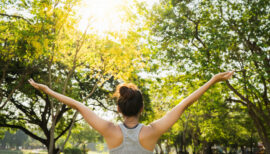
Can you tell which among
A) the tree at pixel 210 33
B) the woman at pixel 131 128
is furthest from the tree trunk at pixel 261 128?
the woman at pixel 131 128

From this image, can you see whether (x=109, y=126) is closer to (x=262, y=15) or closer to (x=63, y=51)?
(x=63, y=51)

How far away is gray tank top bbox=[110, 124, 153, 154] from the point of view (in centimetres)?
178

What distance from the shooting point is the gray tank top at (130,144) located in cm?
178

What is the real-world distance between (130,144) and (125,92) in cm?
43

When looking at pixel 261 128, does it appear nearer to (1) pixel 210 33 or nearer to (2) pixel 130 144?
(1) pixel 210 33

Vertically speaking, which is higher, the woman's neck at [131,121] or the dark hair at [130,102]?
the dark hair at [130,102]

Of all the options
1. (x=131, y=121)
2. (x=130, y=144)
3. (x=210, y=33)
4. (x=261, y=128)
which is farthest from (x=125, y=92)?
(x=261, y=128)

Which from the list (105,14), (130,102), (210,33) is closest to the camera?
(130,102)

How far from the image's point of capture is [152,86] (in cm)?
1391

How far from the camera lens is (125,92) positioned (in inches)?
76.4

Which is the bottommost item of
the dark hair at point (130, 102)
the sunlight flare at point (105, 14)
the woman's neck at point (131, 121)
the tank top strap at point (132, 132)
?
the tank top strap at point (132, 132)

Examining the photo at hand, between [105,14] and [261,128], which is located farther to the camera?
[261,128]

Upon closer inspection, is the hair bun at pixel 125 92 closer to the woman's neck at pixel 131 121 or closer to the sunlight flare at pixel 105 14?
the woman's neck at pixel 131 121

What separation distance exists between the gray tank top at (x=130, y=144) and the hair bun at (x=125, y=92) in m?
0.28
